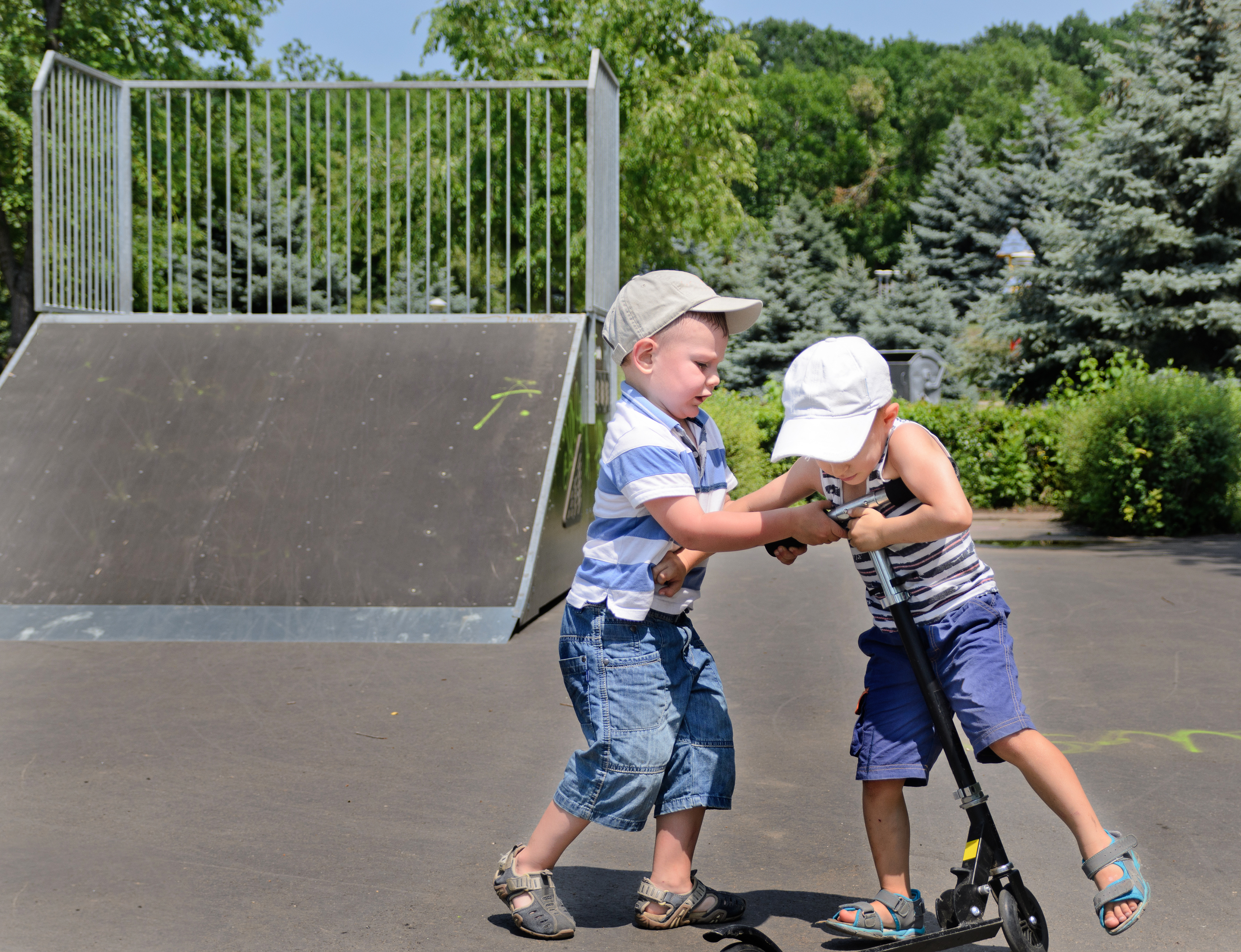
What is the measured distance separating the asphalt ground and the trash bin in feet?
49.1

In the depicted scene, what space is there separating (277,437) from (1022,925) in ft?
17.1

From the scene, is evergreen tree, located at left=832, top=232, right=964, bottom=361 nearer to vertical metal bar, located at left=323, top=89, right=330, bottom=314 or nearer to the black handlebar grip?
vertical metal bar, located at left=323, top=89, right=330, bottom=314

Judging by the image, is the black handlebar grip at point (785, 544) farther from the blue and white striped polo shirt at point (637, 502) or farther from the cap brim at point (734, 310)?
the cap brim at point (734, 310)

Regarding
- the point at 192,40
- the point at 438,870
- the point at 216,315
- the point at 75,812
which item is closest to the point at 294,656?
the point at 75,812

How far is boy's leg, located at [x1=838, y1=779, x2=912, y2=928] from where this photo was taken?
2.50 metres

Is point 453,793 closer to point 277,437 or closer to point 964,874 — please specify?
point 964,874

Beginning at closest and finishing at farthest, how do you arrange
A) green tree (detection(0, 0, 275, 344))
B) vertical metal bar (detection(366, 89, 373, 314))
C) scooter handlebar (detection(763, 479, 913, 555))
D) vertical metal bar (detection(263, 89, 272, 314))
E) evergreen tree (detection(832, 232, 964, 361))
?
scooter handlebar (detection(763, 479, 913, 555)) → vertical metal bar (detection(366, 89, 373, 314)) → vertical metal bar (detection(263, 89, 272, 314)) → green tree (detection(0, 0, 275, 344)) → evergreen tree (detection(832, 232, 964, 361))

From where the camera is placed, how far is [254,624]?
5.59 m

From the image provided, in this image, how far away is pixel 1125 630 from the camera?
6160mm

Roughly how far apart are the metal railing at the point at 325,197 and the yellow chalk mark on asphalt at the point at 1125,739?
13.2 feet

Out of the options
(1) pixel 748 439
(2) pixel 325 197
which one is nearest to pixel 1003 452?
(1) pixel 748 439

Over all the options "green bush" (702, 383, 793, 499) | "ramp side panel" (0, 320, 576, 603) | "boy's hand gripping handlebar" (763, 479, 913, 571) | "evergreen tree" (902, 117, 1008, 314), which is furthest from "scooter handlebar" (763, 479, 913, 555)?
"evergreen tree" (902, 117, 1008, 314)

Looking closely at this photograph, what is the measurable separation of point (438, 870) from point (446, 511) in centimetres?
321

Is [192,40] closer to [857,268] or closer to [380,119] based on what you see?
[380,119]
